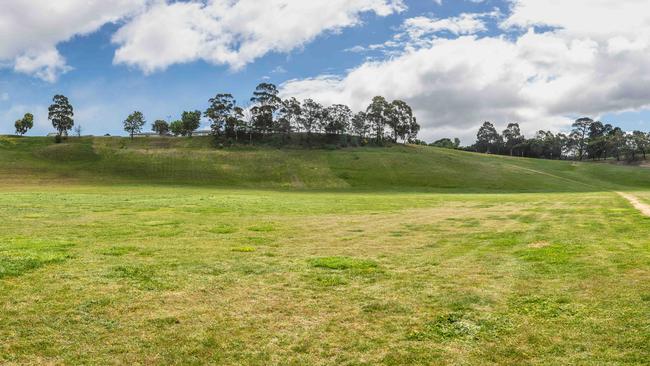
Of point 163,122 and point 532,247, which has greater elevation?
point 163,122

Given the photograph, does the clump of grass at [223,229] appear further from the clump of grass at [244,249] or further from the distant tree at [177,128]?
the distant tree at [177,128]

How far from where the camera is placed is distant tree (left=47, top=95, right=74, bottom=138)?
474 feet

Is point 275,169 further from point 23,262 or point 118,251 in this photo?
point 23,262

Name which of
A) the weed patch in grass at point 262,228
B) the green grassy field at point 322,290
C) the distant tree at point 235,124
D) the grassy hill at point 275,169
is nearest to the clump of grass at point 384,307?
the green grassy field at point 322,290

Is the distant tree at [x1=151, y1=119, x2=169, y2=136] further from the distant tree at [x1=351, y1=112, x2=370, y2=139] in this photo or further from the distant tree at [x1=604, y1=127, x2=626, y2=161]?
the distant tree at [x1=604, y1=127, x2=626, y2=161]

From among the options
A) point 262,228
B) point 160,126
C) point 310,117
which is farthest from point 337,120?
point 262,228

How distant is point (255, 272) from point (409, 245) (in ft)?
28.8

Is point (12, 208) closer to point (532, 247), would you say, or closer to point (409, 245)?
point (409, 245)

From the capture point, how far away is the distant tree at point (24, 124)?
162 meters

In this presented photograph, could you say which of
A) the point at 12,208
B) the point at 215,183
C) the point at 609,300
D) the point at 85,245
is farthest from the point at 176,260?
the point at 215,183

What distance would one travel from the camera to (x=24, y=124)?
162625mm

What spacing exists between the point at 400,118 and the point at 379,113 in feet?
30.4

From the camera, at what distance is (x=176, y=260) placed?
17.2 m

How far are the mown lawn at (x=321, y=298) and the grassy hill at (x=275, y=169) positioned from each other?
71.9m
